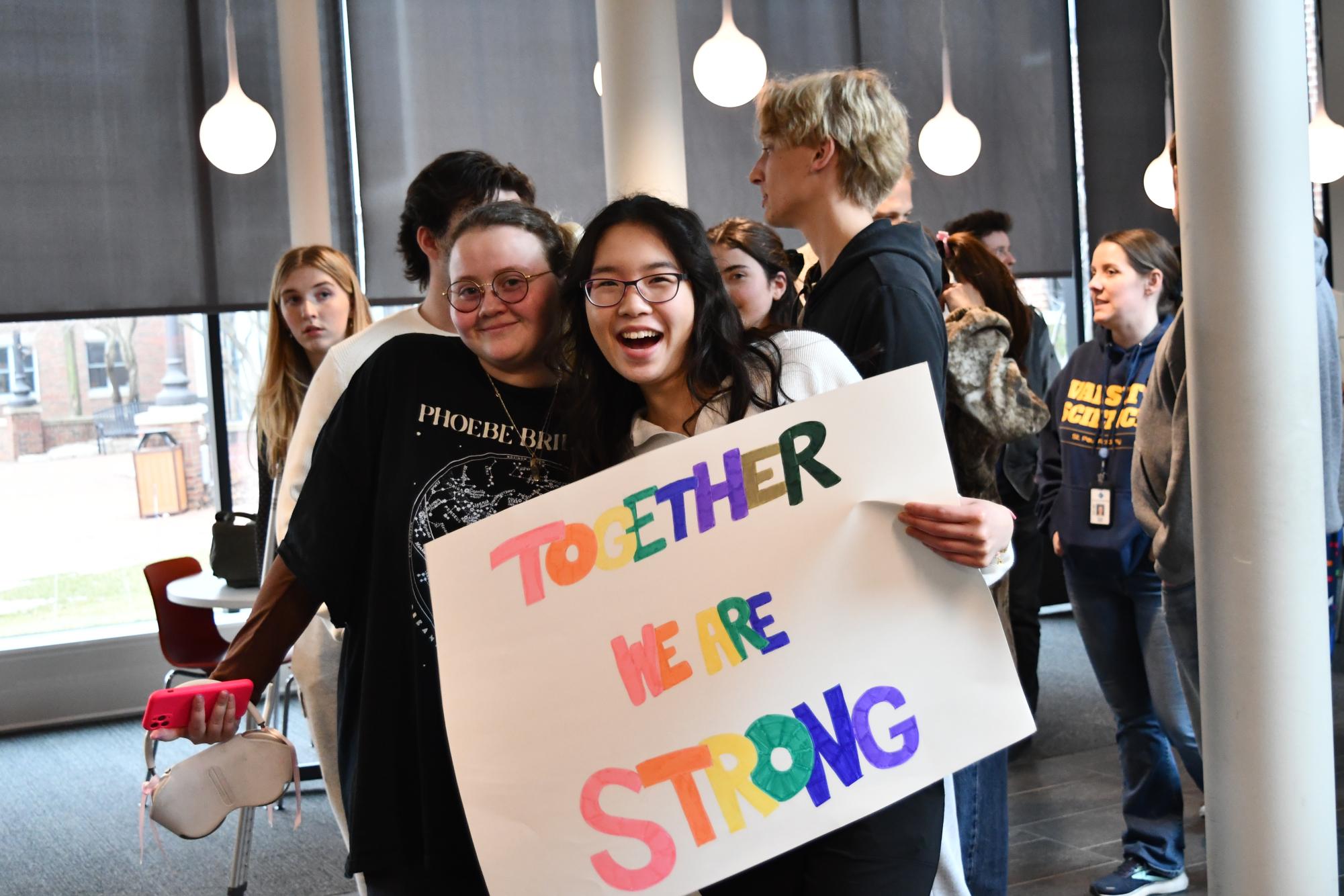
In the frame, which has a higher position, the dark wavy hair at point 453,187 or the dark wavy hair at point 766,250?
the dark wavy hair at point 453,187

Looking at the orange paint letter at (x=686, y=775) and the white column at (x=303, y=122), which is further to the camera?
the white column at (x=303, y=122)

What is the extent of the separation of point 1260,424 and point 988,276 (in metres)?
1.16

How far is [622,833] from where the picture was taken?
1450mm

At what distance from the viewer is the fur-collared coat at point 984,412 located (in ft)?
8.51

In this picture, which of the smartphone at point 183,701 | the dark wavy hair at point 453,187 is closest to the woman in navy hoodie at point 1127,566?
the dark wavy hair at point 453,187

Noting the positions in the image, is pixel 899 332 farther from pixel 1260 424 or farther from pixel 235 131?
pixel 235 131

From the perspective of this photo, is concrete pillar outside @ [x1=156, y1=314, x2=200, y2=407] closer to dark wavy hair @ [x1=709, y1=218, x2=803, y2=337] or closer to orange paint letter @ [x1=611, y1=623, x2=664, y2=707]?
dark wavy hair @ [x1=709, y1=218, x2=803, y2=337]

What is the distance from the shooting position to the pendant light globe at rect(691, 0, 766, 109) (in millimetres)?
4938

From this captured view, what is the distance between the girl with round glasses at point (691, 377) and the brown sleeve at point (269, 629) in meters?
0.44

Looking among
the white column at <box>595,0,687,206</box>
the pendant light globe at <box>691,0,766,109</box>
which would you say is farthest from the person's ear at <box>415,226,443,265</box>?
the pendant light globe at <box>691,0,766,109</box>

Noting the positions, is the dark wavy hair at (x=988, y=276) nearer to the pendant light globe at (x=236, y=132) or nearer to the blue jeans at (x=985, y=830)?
the blue jeans at (x=985, y=830)

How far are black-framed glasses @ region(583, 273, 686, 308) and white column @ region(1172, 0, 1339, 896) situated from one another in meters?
1.47

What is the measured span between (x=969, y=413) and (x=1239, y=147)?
0.73 meters

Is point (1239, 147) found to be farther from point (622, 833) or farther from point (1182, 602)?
point (622, 833)
